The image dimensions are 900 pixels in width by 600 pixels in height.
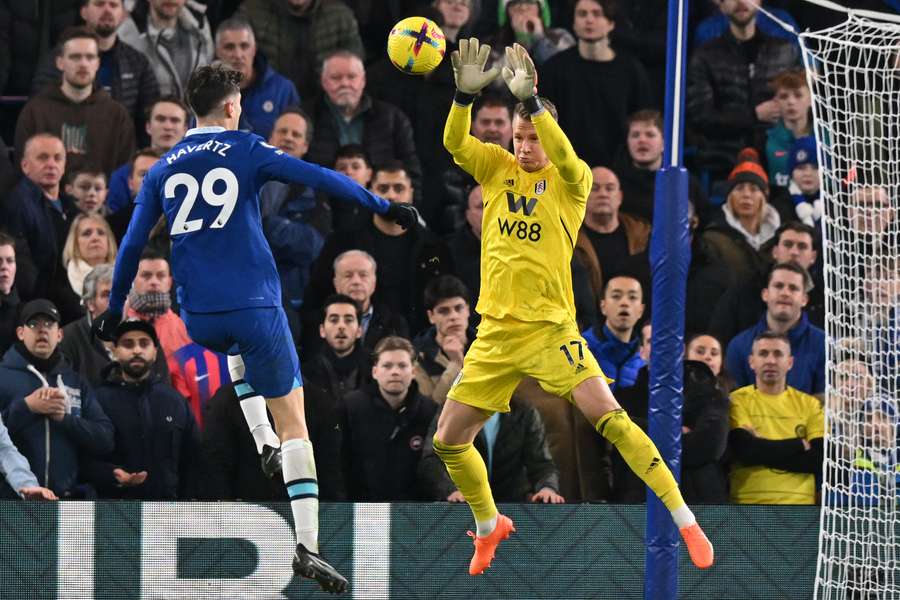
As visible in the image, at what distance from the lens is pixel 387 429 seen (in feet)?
39.1

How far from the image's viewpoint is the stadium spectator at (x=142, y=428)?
11719mm

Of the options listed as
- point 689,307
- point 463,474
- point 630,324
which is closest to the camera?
point 463,474

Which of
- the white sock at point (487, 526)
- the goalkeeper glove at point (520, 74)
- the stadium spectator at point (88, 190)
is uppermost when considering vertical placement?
the goalkeeper glove at point (520, 74)

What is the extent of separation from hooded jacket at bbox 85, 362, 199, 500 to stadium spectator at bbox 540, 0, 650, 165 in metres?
4.84

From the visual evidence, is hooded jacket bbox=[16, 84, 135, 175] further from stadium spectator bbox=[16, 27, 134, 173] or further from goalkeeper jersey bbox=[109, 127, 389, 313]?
goalkeeper jersey bbox=[109, 127, 389, 313]

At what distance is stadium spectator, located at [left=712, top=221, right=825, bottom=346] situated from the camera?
1371 cm

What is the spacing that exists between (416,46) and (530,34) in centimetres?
576

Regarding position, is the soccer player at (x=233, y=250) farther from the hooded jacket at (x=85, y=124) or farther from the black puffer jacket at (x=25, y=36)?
the black puffer jacket at (x=25, y=36)

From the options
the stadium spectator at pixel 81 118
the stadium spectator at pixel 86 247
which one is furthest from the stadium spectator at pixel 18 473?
the stadium spectator at pixel 81 118

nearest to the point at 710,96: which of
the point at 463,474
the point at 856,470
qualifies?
the point at 856,470

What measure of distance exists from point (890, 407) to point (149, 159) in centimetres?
568

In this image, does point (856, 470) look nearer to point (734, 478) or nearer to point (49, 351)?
point (734, 478)

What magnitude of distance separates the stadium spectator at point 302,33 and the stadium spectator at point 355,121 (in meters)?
0.66

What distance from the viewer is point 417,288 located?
13.4 m
